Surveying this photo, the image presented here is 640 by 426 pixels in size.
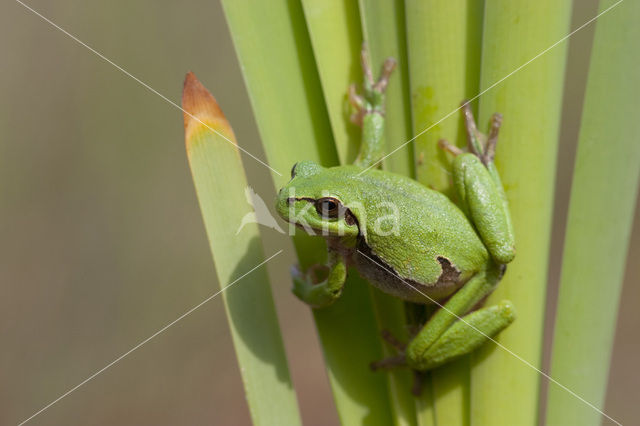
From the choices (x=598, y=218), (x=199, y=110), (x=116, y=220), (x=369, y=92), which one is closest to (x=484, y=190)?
(x=598, y=218)

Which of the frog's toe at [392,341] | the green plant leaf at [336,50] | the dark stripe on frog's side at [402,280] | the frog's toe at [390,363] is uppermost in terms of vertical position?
the green plant leaf at [336,50]

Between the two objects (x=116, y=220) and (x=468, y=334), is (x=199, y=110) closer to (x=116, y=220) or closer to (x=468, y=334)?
(x=468, y=334)

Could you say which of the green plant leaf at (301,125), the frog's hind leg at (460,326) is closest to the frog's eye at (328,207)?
the green plant leaf at (301,125)

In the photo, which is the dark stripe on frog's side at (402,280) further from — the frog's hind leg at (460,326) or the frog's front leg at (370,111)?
the frog's front leg at (370,111)

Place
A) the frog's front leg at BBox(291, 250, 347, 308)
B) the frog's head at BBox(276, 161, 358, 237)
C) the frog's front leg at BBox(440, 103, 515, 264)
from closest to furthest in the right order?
the frog's front leg at BBox(440, 103, 515, 264) → the frog's head at BBox(276, 161, 358, 237) → the frog's front leg at BBox(291, 250, 347, 308)
